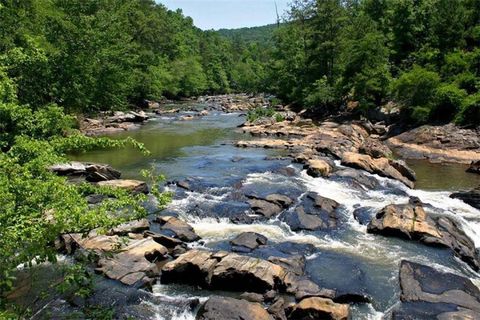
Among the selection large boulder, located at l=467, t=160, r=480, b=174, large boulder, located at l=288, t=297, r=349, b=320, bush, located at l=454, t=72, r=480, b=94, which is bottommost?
large boulder, located at l=467, t=160, r=480, b=174

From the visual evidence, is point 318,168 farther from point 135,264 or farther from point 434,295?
point 135,264

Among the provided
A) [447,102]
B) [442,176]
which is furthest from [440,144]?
[442,176]

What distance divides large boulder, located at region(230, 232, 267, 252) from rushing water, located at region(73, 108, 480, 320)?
1.43 ft

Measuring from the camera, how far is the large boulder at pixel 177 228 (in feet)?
52.3

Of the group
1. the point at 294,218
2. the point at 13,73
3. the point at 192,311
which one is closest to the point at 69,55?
the point at 13,73

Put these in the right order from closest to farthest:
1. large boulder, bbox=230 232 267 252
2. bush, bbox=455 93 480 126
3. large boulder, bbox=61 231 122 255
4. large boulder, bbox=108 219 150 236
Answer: large boulder, bbox=61 231 122 255 → large boulder, bbox=230 232 267 252 → large boulder, bbox=108 219 150 236 → bush, bbox=455 93 480 126

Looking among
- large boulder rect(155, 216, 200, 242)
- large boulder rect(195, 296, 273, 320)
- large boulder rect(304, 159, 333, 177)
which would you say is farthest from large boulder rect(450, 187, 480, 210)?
large boulder rect(195, 296, 273, 320)

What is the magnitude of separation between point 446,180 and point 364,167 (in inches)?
186

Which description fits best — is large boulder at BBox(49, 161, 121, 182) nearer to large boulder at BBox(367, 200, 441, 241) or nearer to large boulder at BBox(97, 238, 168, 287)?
large boulder at BBox(97, 238, 168, 287)

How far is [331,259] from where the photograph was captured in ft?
48.1

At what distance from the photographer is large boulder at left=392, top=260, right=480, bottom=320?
36.8 feet

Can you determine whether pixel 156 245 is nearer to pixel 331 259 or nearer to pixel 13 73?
pixel 331 259

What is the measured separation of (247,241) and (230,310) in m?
4.85

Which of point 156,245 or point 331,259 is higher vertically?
point 156,245
